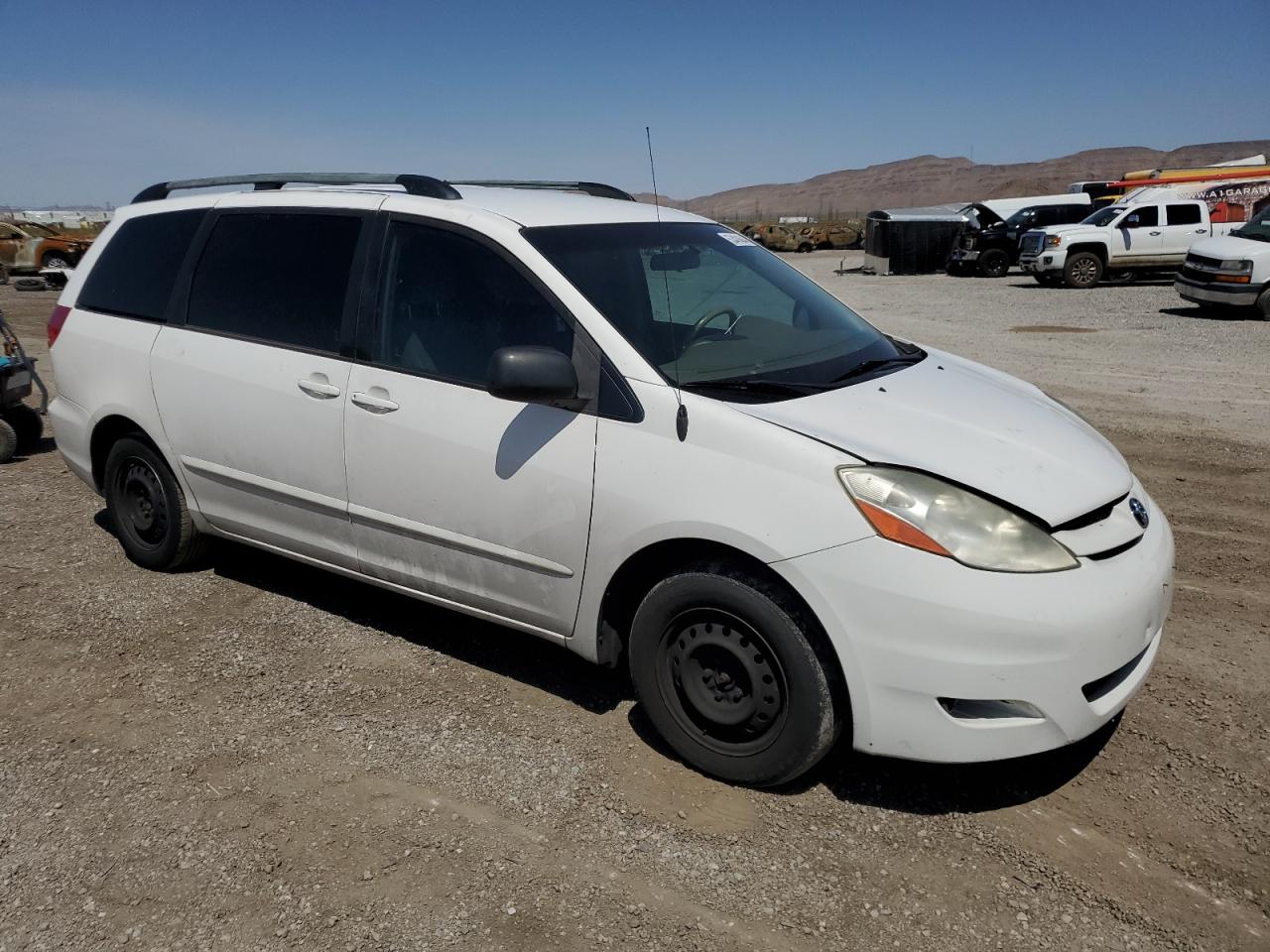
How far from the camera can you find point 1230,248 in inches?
593

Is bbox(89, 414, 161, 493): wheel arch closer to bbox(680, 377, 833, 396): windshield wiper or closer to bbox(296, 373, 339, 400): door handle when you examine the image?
bbox(296, 373, 339, 400): door handle

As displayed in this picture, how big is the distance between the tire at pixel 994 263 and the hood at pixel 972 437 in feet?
86.4

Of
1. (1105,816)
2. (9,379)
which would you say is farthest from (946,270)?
(1105,816)

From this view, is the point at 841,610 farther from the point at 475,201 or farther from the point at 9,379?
the point at 9,379

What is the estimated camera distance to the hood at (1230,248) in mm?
14711

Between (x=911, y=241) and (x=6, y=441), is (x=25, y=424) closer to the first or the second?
(x=6, y=441)

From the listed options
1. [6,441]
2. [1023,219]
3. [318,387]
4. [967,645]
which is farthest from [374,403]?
[1023,219]

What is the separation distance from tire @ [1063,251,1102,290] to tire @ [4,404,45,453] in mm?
20850

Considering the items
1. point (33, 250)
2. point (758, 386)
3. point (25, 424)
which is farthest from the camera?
point (33, 250)

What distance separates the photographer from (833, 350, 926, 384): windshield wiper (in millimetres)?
3494

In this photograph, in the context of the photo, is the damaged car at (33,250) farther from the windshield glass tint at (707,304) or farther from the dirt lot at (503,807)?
the windshield glass tint at (707,304)

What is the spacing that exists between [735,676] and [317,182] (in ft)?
9.39

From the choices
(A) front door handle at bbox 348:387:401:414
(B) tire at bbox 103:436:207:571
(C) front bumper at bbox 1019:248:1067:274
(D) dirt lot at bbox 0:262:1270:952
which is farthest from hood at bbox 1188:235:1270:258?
(B) tire at bbox 103:436:207:571

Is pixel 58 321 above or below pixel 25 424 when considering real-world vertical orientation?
above
